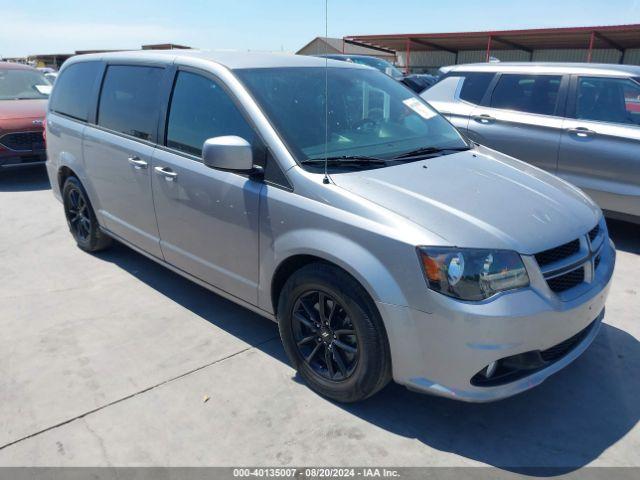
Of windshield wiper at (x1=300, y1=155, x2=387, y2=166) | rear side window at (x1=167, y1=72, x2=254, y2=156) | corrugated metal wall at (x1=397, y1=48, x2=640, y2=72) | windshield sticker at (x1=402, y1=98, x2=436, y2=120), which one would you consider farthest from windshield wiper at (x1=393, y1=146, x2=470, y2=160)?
corrugated metal wall at (x1=397, y1=48, x2=640, y2=72)

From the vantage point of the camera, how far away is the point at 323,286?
2.73m

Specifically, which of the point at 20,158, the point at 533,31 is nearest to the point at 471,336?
the point at 20,158

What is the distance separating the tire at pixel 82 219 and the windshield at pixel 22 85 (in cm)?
476

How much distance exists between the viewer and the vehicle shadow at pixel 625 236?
17.5ft

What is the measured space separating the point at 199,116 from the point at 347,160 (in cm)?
112

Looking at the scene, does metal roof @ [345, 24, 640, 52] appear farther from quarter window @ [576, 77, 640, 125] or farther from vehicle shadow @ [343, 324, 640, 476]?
vehicle shadow @ [343, 324, 640, 476]

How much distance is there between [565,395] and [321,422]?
140 centimetres

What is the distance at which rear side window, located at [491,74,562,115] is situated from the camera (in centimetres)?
571

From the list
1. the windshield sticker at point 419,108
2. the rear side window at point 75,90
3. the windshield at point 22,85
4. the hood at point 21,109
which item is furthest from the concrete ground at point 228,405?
the windshield at point 22,85

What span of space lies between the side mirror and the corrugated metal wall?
1296 inches

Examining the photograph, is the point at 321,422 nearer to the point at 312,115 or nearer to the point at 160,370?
the point at 160,370

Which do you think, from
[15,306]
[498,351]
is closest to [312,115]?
[498,351]

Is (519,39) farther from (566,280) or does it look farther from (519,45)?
(566,280)

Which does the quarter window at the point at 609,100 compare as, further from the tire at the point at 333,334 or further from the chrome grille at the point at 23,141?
the chrome grille at the point at 23,141
